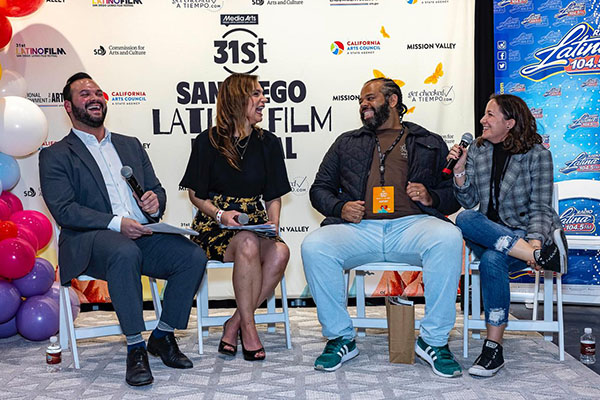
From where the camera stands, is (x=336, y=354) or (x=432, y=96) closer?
(x=336, y=354)

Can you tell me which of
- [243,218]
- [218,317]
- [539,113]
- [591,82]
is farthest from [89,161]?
[591,82]

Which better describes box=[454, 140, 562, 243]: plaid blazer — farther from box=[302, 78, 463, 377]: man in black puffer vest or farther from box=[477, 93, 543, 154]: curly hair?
box=[302, 78, 463, 377]: man in black puffer vest

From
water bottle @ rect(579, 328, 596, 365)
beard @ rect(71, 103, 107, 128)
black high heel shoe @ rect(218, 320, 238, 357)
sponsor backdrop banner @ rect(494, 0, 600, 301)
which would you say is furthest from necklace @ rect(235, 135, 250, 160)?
sponsor backdrop banner @ rect(494, 0, 600, 301)

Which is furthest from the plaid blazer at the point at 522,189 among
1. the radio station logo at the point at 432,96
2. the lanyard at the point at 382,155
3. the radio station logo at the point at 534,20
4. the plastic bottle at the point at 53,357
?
the plastic bottle at the point at 53,357

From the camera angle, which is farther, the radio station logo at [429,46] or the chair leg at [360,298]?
the radio station logo at [429,46]

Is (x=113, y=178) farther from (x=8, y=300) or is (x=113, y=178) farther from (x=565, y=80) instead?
(x=565, y=80)

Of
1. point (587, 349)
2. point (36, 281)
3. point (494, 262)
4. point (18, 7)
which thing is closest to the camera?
point (494, 262)

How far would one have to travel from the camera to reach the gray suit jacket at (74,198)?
2924mm

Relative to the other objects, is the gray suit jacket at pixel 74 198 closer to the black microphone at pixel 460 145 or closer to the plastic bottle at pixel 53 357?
the plastic bottle at pixel 53 357

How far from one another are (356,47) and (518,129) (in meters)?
1.55

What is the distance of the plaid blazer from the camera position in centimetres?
303

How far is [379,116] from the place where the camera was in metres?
3.38

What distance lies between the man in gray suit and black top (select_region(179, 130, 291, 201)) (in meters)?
0.25

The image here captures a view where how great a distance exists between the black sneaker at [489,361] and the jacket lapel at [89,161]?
1.87 m
